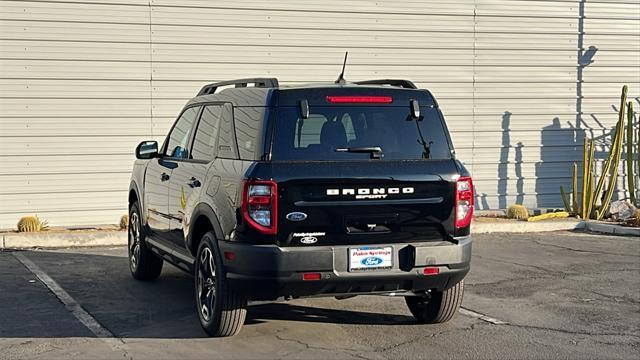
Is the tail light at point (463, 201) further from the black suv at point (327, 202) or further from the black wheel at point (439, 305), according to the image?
the black wheel at point (439, 305)

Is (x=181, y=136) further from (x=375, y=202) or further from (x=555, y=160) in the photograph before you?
(x=555, y=160)

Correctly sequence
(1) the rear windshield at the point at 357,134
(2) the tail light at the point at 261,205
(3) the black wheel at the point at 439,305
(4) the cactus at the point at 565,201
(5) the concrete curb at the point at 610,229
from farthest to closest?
(4) the cactus at the point at 565,201 → (5) the concrete curb at the point at 610,229 → (3) the black wheel at the point at 439,305 → (1) the rear windshield at the point at 357,134 → (2) the tail light at the point at 261,205

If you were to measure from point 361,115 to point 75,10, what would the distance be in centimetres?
780

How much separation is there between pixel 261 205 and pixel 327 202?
1.53ft

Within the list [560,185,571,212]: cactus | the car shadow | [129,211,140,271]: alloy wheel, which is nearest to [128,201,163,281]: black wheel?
[129,211,140,271]: alloy wheel

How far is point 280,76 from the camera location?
14.5m

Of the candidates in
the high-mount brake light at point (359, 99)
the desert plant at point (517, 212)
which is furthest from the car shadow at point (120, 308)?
the desert plant at point (517, 212)

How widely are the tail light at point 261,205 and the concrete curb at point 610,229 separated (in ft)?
29.7

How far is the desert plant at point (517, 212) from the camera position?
48.8 ft

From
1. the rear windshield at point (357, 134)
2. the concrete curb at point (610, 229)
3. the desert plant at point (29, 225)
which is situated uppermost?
the rear windshield at point (357, 134)

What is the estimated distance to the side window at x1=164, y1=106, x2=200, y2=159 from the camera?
8242 millimetres

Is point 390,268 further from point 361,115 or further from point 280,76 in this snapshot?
point 280,76

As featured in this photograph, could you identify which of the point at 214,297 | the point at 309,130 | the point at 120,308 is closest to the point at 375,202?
the point at 309,130

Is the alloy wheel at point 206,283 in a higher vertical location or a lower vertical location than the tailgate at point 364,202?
lower
